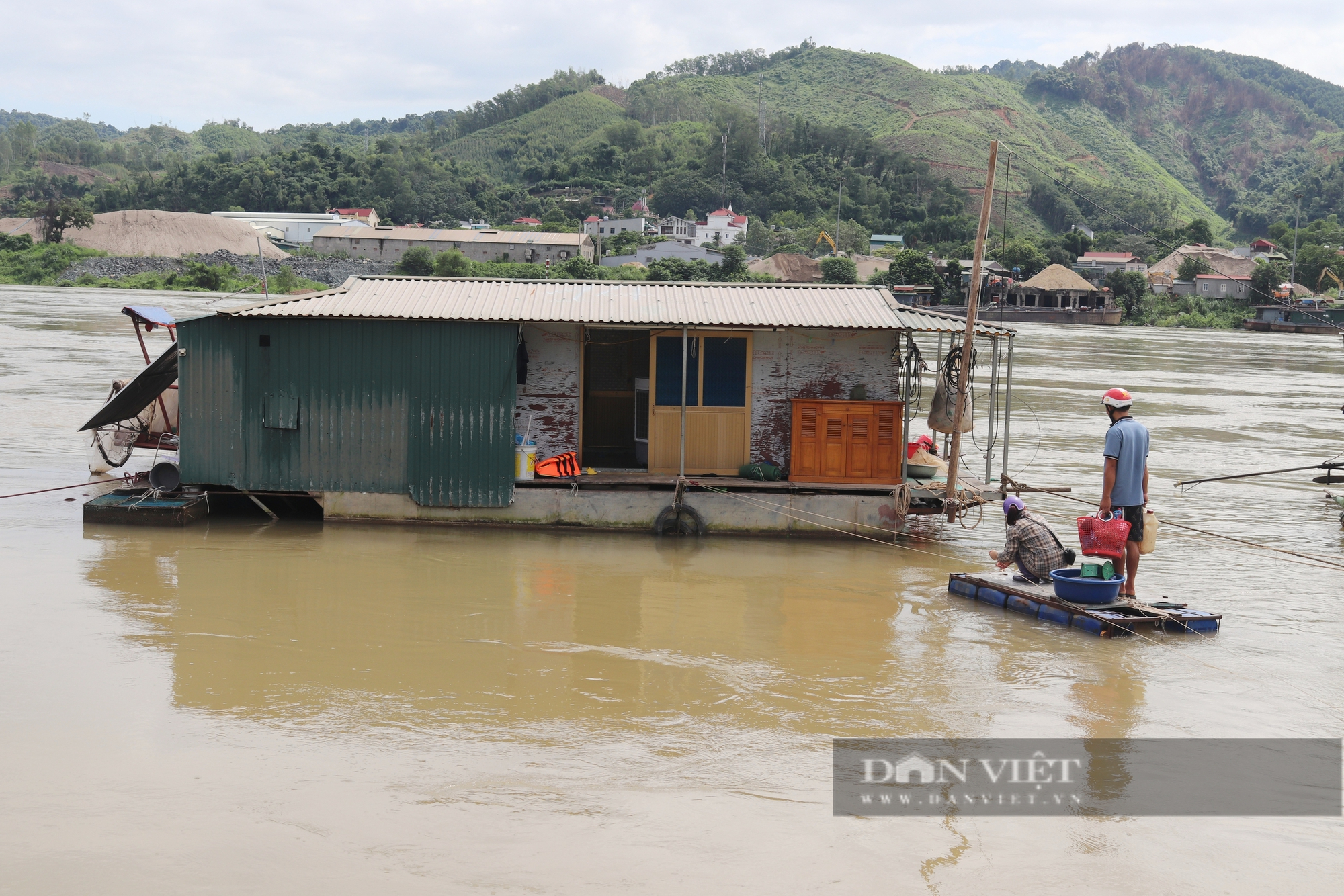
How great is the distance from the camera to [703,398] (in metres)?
13.6

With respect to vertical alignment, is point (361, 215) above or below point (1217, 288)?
above

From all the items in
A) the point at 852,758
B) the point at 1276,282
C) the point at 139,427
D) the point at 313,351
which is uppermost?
the point at 1276,282

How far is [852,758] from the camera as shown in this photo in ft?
23.1

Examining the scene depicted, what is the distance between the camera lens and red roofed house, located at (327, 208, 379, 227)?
129125 millimetres

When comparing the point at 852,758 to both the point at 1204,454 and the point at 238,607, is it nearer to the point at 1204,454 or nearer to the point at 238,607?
the point at 238,607

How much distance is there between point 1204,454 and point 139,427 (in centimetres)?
2033

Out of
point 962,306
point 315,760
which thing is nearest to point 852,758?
point 315,760

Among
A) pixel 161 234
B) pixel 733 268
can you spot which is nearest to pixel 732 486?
pixel 733 268

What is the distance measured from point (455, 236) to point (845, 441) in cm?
10085

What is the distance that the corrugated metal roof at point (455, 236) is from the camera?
105688 millimetres

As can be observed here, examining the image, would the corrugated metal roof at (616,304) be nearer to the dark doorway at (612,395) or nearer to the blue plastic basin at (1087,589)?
the dark doorway at (612,395)

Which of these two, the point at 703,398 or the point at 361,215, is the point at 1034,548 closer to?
the point at 703,398

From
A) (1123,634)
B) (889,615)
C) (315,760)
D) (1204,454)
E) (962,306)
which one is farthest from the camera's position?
(962,306)

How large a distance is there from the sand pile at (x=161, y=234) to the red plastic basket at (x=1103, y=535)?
97.8 meters
